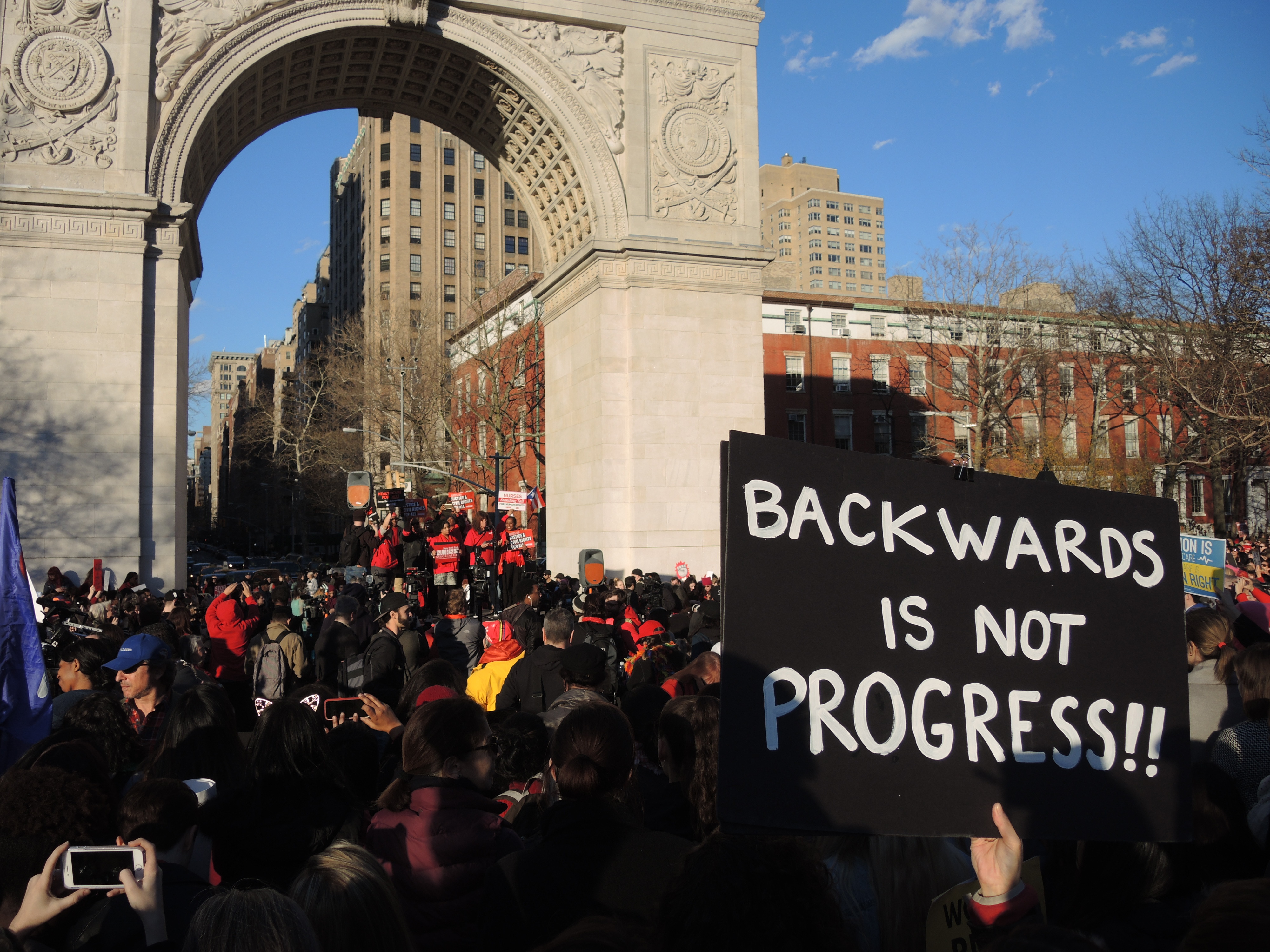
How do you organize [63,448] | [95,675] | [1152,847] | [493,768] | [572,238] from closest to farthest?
[1152,847]
[493,768]
[95,675]
[63,448]
[572,238]

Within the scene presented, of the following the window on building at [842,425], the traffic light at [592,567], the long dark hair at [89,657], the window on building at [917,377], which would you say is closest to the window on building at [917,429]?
the window on building at [917,377]

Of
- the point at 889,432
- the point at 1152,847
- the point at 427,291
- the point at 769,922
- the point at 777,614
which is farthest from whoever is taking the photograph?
the point at 427,291

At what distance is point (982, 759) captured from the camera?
8.50 ft

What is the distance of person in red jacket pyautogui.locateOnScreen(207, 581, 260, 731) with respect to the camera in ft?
32.4

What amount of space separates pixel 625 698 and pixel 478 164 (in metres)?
84.4

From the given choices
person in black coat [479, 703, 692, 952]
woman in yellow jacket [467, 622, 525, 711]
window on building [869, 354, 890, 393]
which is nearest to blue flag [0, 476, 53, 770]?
person in black coat [479, 703, 692, 952]

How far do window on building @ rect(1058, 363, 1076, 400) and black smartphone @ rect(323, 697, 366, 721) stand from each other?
40288 millimetres

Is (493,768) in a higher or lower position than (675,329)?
lower

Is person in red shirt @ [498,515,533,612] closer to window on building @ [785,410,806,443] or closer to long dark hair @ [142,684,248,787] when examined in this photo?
long dark hair @ [142,684,248,787]

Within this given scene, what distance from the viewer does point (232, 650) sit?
10.0 meters

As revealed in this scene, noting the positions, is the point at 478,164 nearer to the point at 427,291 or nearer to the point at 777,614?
the point at 427,291

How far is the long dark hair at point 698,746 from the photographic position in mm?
3635

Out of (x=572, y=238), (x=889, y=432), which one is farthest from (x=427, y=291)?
(x=572, y=238)

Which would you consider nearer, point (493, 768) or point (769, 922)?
point (769, 922)
